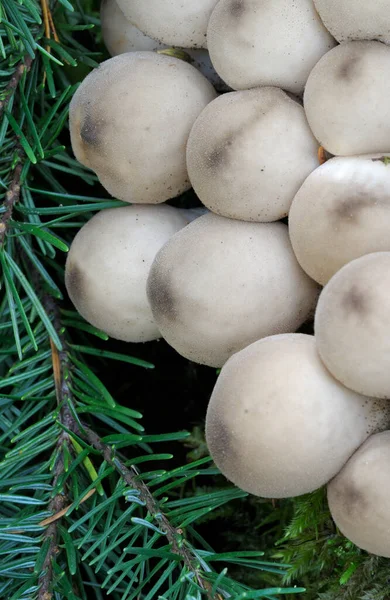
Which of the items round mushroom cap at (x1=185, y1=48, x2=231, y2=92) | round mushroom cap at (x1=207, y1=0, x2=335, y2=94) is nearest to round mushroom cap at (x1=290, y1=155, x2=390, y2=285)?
round mushroom cap at (x1=207, y1=0, x2=335, y2=94)

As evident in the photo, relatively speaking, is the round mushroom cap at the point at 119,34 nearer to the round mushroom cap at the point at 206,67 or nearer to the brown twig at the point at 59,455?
the round mushroom cap at the point at 206,67

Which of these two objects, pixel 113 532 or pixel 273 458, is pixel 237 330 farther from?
pixel 113 532

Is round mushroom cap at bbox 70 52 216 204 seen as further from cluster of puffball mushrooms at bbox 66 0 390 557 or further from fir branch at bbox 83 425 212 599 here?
fir branch at bbox 83 425 212 599

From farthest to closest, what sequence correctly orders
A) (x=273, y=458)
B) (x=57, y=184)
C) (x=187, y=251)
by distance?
(x=57, y=184) → (x=187, y=251) → (x=273, y=458)

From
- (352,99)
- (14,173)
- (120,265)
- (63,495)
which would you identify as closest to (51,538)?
(63,495)

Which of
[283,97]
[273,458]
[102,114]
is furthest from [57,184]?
[273,458]

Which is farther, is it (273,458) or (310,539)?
(310,539)

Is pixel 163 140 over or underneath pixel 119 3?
underneath
